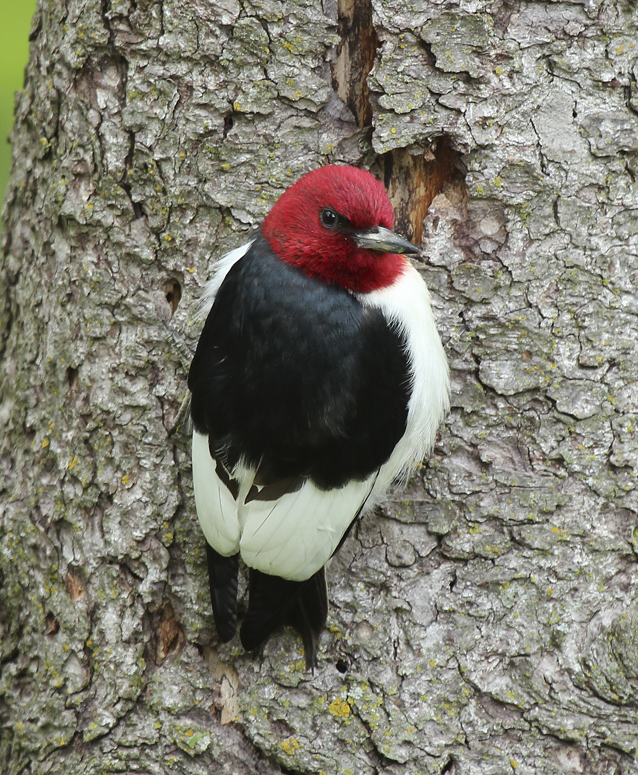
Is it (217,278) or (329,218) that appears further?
(217,278)

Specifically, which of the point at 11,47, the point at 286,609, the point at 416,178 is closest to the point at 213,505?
the point at 286,609

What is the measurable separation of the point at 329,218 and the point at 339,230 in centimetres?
4

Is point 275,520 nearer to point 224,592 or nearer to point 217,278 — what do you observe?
point 224,592

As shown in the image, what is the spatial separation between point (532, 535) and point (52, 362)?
1.48 m

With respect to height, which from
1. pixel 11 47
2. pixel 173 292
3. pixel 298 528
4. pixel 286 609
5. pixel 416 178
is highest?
pixel 11 47

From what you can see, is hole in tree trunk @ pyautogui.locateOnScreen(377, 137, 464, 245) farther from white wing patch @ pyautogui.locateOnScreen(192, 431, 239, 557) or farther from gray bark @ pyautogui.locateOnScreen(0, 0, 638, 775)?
white wing patch @ pyautogui.locateOnScreen(192, 431, 239, 557)

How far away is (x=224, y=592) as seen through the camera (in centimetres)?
196

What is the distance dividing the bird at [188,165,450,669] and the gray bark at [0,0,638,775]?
13cm

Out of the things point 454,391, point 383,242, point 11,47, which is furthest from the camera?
point 11,47

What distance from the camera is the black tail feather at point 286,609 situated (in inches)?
77.1

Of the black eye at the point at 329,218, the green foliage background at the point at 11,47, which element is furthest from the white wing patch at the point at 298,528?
the green foliage background at the point at 11,47

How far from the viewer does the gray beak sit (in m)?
1.87

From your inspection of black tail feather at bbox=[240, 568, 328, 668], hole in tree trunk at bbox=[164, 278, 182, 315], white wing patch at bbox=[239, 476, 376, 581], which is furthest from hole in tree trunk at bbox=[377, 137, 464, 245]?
black tail feather at bbox=[240, 568, 328, 668]

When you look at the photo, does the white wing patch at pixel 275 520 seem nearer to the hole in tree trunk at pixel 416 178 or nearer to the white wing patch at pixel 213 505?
the white wing patch at pixel 213 505
